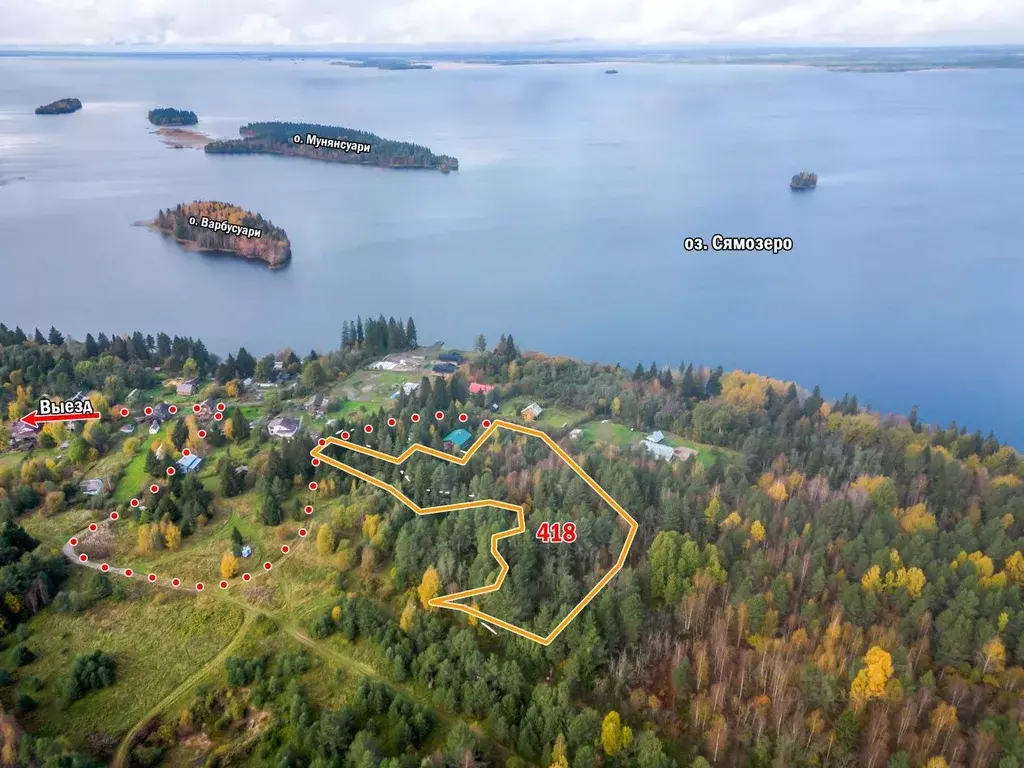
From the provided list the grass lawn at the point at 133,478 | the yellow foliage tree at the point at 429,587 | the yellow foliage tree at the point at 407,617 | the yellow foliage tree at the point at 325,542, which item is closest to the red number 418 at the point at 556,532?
the yellow foliage tree at the point at 429,587

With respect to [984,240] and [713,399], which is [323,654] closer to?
[713,399]

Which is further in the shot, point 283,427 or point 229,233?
point 229,233

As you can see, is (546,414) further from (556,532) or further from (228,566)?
(228,566)

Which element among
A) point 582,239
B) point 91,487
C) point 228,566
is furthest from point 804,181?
point 91,487

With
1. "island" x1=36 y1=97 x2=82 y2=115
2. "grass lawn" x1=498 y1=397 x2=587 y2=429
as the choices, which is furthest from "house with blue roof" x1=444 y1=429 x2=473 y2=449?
"island" x1=36 y1=97 x2=82 y2=115

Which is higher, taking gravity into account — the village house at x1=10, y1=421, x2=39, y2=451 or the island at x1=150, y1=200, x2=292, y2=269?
the island at x1=150, y1=200, x2=292, y2=269

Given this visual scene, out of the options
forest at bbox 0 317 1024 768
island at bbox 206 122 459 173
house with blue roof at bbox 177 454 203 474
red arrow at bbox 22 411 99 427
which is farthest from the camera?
island at bbox 206 122 459 173

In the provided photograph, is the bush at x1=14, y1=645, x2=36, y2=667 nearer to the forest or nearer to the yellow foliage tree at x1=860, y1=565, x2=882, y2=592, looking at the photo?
the forest
